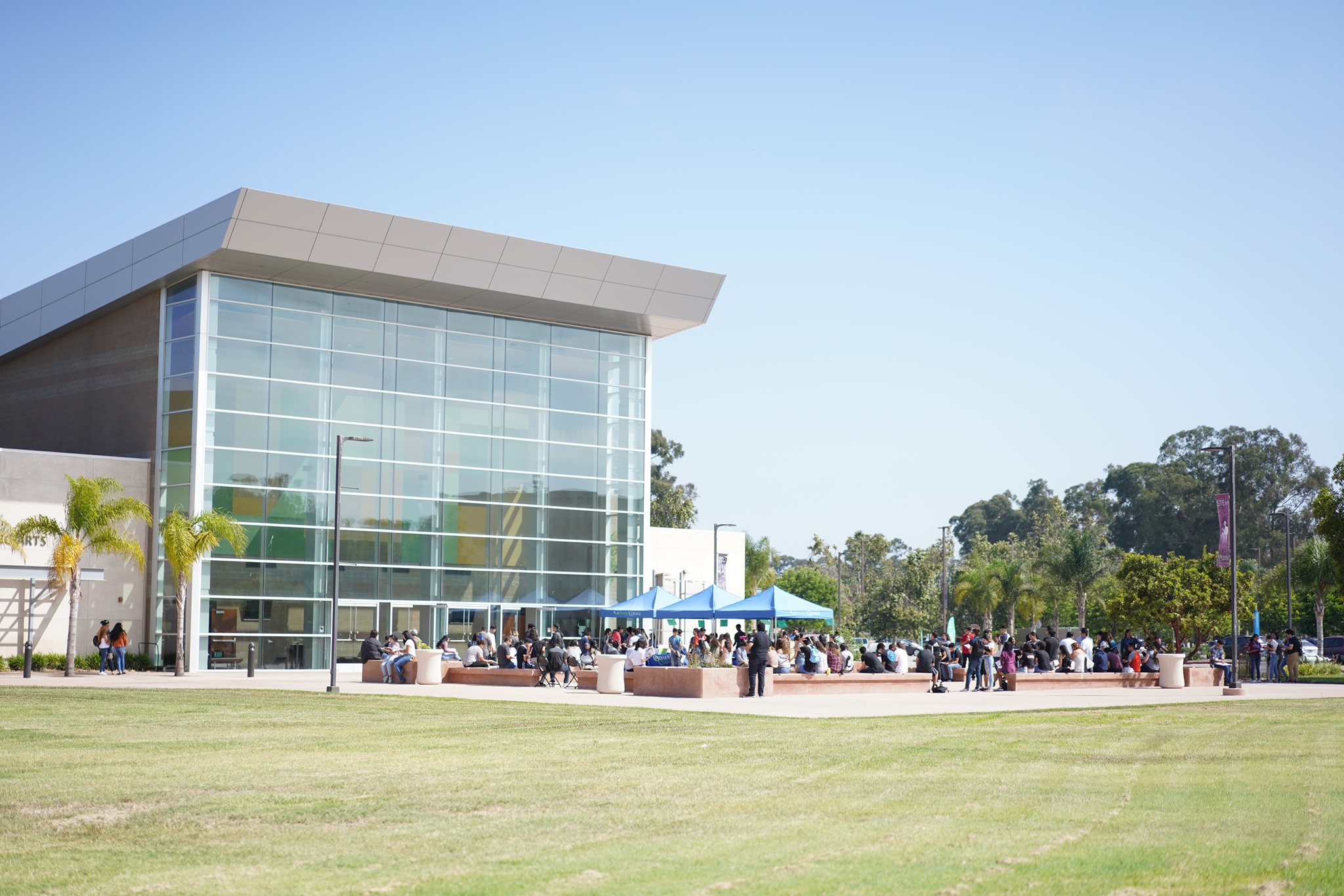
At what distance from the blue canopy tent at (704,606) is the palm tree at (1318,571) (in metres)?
32.1

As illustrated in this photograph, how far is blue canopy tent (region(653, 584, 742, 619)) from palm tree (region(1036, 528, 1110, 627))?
3541 centimetres

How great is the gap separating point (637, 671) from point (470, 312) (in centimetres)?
1933

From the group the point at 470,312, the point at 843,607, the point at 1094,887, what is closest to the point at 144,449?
the point at 470,312

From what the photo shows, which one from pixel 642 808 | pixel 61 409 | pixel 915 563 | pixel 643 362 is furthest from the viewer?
pixel 915 563

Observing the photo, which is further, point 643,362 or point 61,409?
point 643,362

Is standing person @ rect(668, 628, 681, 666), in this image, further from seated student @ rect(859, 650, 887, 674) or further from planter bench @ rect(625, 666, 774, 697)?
seated student @ rect(859, 650, 887, 674)

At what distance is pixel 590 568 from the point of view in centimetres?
4734

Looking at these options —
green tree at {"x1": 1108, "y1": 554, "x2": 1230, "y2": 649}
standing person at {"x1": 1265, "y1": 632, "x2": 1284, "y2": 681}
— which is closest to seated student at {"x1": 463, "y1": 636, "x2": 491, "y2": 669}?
standing person at {"x1": 1265, "y1": 632, "x2": 1284, "y2": 681}

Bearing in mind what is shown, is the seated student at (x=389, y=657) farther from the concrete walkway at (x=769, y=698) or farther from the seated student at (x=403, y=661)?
the concrete walkway at (x=769, y=698)

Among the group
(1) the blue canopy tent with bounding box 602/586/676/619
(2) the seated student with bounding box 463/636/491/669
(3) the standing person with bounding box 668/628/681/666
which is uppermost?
(1) the blue canopy tent with bounding box 602/586/676/619

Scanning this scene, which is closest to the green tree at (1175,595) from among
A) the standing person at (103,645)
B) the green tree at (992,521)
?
the standing person at (103,645)

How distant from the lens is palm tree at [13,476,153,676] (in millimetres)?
35750

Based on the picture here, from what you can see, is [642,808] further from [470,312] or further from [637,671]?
[470,312]

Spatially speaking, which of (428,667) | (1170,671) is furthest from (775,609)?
(1170,671)
